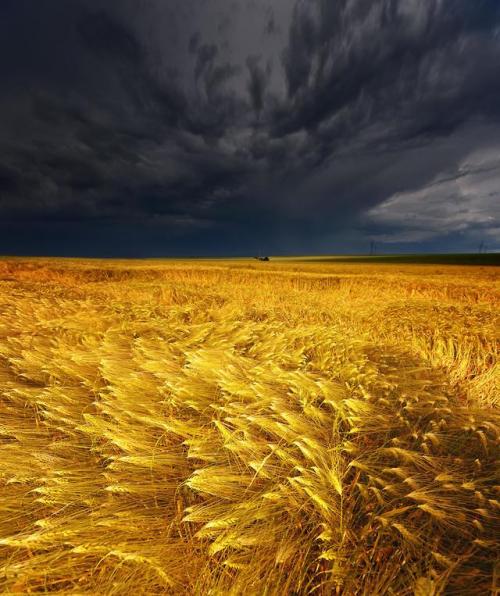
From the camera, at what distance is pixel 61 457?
1558 mm

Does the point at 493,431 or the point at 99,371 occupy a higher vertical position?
the point at 99,371

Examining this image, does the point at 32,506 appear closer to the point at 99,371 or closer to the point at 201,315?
the point at 99,371

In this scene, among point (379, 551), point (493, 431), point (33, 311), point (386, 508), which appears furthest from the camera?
point (33, 311)

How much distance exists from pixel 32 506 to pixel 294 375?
158 cm

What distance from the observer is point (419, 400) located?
2029 millimetres

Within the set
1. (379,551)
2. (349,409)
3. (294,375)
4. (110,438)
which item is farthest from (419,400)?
(110,438)

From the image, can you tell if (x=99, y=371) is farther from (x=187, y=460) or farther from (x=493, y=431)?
(x=493, y=431)

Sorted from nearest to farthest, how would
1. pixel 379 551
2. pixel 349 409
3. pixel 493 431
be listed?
1. pixel 379 551
2. pixel 493 431
3. pixel 349 409

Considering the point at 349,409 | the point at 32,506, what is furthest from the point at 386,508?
the point at 32,506

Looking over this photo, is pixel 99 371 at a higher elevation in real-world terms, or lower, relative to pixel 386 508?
higher

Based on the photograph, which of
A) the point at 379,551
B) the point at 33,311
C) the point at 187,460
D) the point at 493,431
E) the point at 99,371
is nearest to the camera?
the point at 379,551

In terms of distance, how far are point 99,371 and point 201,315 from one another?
2357 millimetres

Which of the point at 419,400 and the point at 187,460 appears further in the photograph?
the point at 419,400

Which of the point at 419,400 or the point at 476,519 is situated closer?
the point at 476,519
